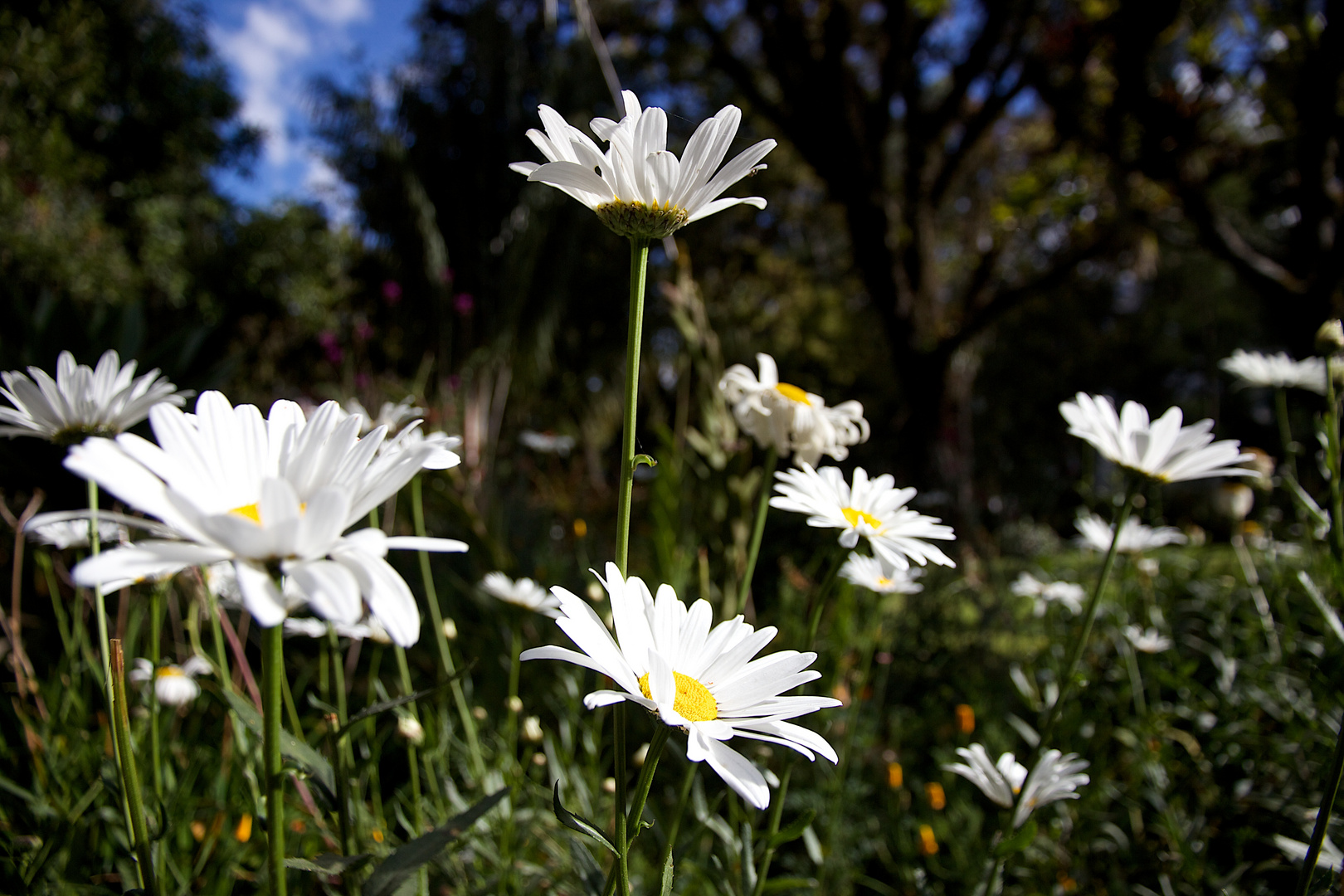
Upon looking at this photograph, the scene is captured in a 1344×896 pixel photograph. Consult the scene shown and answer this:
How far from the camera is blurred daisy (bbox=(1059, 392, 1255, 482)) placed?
29.3 inches

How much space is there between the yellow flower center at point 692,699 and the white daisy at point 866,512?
0.53 feet

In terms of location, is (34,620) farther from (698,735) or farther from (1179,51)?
(1179,51)

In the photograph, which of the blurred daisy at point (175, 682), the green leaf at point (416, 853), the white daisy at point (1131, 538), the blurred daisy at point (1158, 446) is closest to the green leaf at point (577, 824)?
the green leaf at point (416, 853)

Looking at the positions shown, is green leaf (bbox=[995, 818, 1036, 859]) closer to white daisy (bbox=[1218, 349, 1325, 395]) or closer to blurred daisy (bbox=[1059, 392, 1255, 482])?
blurred daisy (bbox=[1059, 392, 1255, 482])

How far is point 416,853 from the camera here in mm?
433

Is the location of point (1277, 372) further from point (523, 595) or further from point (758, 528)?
point (523, 595)

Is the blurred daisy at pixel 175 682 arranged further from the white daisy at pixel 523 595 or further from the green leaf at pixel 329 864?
the green leaf at pixel 329 864

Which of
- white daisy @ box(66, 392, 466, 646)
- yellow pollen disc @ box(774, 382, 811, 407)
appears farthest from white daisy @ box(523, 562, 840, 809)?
yellow pollen disc @ box(774, 382, 811, 407)

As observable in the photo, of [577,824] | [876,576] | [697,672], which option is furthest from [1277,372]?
[577,824]

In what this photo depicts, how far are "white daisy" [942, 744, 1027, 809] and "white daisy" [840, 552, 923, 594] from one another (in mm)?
190

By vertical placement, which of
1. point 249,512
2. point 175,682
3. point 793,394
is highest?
point 793,394

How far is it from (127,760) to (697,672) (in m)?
0.40

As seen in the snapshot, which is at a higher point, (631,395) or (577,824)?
(631,395)

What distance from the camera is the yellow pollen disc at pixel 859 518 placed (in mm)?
666
